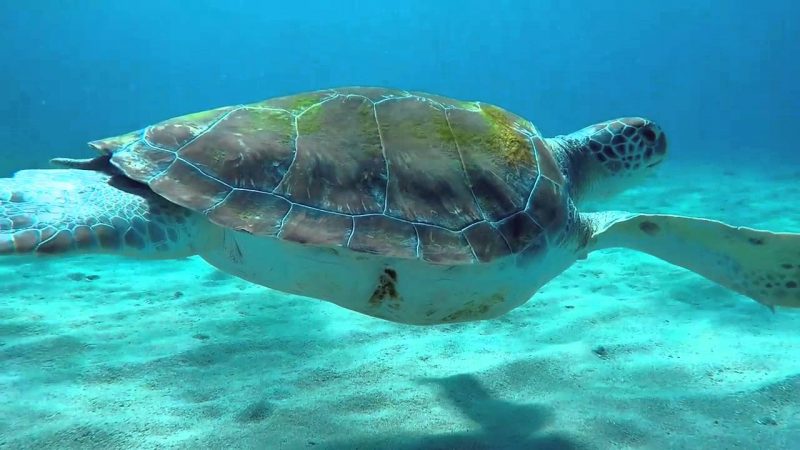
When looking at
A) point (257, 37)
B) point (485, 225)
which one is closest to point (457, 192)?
point (485, 225)

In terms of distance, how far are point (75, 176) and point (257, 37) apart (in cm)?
11748

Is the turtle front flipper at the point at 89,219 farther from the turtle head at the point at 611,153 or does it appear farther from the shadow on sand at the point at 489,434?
the turtle head at the point at 611,153

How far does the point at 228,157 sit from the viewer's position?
2824mm

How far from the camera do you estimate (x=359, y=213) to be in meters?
2.72

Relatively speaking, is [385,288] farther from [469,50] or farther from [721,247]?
[469,50]

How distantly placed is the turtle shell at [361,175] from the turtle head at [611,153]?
2.47ft

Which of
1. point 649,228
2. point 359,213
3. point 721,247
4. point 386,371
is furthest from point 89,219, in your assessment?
point 721,247

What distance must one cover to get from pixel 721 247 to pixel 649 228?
0.44 metres

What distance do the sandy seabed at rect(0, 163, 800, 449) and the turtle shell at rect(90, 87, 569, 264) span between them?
98 cm

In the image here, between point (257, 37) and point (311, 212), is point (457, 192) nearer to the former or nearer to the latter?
point (311, 212)

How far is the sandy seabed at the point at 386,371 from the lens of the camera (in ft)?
8.65

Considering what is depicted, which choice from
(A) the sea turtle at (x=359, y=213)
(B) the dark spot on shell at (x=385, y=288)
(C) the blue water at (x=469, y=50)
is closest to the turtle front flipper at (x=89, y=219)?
(A) the sea turtle at (x=359, y=213)

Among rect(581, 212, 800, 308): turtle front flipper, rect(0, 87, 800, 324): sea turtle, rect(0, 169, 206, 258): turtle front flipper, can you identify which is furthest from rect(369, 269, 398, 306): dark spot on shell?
rect(581, 212, 800, 308): turtle front flipper

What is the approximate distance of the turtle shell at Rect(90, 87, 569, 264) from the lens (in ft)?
8.74
